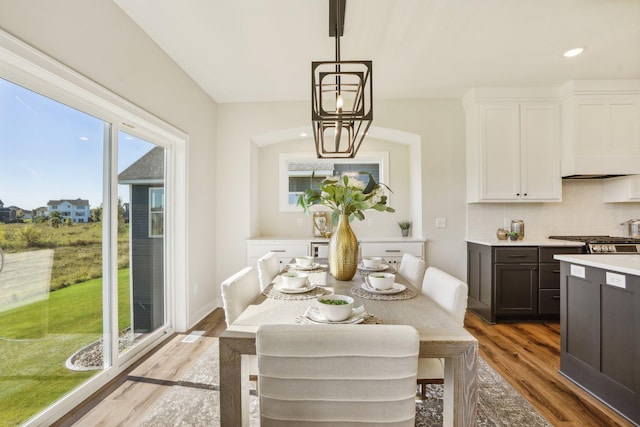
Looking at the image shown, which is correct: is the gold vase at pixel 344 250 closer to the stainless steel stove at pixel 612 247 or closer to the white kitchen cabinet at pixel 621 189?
the stainless steel stove at pixel 612 247

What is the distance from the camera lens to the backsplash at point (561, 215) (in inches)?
143

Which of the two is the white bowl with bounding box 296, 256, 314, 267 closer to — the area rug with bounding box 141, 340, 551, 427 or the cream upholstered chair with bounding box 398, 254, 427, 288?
the cream upholstered chair with bounding box 398, 254, 427, 288

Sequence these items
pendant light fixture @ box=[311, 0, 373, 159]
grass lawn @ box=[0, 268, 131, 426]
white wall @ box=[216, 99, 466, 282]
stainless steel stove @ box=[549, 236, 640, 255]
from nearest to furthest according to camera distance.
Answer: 1. pendant light fixture @ box=[311, 0, 373, 159]
2. grass lawn @ box=[0, 268, 131, 426]
3. stainless steel stove @ box=[549, 236, 640, 255]
4. white wall @ box=[216, 99, 466, 282]

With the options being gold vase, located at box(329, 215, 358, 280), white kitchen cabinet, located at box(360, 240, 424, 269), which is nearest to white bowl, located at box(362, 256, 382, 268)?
gold vase, located at box(329, 215, 358, 280)

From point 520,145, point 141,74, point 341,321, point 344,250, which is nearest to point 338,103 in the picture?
point 344,250

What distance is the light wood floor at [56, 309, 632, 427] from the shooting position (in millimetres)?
1729

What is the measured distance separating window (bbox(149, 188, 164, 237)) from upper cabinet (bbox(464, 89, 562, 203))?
137 inches

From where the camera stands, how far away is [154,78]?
96.7 inches

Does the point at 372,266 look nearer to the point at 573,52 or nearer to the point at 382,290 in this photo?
the point at 382,290

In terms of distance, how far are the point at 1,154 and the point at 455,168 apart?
3.99 meters

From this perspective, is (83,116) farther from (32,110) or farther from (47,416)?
(47,416)

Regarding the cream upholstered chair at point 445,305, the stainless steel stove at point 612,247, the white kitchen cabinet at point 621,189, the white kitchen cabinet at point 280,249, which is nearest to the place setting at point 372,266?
the cream upholstered chair at point 445,305

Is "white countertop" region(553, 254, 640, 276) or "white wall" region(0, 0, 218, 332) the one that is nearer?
"white wall" region(0, 0, 218, 332)

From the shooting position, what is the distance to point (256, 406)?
5.95 feet
